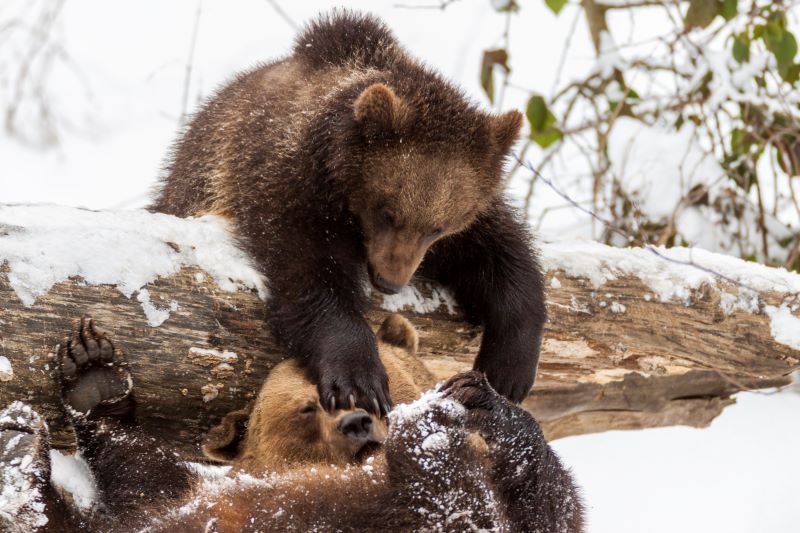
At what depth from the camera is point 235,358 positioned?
13.5ft

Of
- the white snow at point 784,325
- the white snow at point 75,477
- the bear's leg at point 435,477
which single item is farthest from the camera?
the white snow at point 784,325

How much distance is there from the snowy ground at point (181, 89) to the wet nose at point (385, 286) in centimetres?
380

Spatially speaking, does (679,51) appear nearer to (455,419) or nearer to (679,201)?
(679,201)

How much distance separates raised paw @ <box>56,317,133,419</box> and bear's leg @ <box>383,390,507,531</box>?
3.70 ft

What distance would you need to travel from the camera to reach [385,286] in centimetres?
430

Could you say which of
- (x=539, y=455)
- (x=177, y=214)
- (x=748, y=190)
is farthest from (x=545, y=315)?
(x=748, y=190)

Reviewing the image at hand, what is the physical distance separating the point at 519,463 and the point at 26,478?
1673 mm

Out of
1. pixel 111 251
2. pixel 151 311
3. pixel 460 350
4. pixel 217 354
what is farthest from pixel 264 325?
pixel 460 350

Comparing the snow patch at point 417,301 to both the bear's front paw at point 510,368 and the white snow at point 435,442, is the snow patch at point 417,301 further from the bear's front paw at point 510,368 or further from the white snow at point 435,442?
the white snow at point 435,442

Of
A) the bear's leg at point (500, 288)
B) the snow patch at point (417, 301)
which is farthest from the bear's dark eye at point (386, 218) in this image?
the bear's leg at point (500, 288)

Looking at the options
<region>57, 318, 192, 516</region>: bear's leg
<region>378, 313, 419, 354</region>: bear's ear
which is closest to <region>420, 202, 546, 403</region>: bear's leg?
<region>378, 313, 419, 354</region>: bear's ear

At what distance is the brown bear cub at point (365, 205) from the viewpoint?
4152mm

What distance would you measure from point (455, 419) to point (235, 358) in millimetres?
1098

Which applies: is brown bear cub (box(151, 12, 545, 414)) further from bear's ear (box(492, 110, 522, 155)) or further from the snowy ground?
the snowy ground
